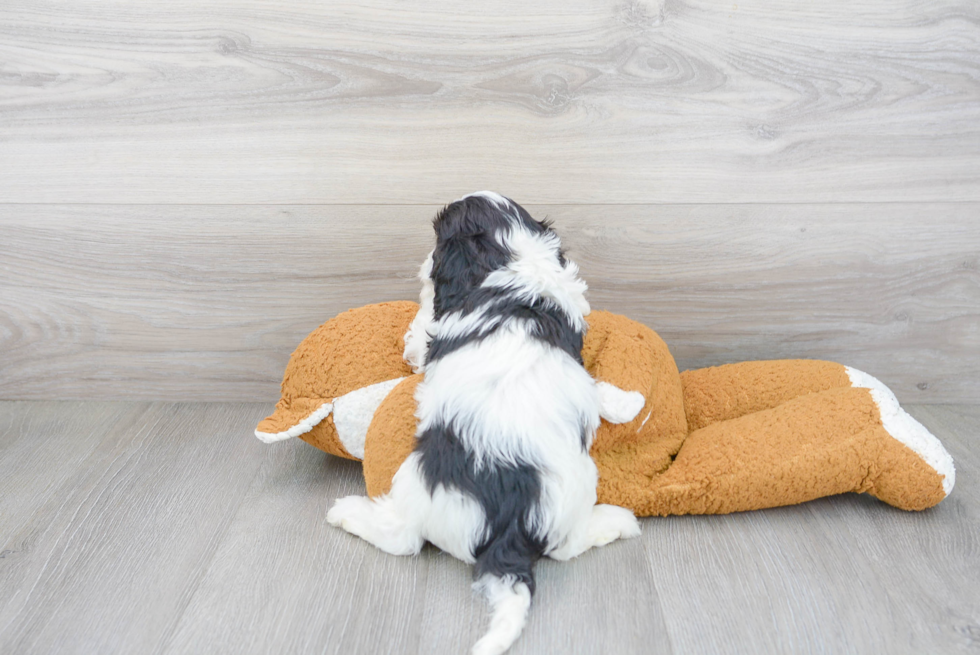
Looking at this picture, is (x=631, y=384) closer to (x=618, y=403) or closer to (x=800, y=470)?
(x=618, y=403)

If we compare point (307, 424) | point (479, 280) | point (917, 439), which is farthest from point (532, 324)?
point (917, 439)

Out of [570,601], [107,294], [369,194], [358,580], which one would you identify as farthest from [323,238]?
[570,601]

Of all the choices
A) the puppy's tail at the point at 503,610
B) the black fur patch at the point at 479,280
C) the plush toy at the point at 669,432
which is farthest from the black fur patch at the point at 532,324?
the puppy's tail at the point at 503,610

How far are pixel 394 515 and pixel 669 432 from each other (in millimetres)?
528

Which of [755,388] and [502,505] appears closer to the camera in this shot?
[502,505]

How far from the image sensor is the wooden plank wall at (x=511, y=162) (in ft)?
4.92

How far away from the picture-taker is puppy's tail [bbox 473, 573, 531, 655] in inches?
37.0

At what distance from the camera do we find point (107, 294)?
1.69m

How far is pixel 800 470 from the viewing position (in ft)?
3.97

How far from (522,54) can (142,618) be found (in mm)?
1257

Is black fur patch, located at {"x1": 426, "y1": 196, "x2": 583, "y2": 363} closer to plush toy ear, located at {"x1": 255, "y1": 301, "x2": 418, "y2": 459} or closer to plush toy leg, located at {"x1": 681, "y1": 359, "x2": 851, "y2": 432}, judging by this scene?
plush toy ear, located at {"x1": 255, "y1": 301, "x2": 418, "y2": 459}

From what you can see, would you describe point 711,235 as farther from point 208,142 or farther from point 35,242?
point 35,242

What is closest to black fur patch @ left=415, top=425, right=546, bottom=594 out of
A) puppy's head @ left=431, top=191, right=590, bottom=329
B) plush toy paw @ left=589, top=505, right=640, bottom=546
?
plush toy paw @ left=589, top=505, right=640, bottom=546

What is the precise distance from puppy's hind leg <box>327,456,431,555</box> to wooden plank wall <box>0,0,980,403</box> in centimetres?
58
